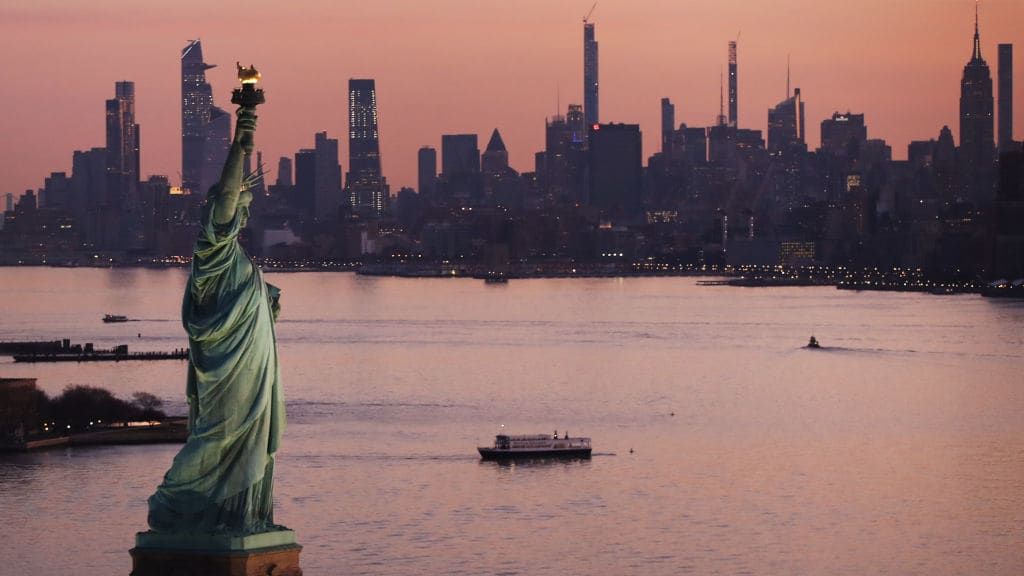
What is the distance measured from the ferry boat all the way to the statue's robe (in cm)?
2262

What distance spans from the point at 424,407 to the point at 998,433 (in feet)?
35.0

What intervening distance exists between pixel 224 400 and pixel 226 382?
0.08 m

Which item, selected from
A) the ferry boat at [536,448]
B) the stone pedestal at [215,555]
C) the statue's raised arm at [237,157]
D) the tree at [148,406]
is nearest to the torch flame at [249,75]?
the statue's raised arm at [237,157]

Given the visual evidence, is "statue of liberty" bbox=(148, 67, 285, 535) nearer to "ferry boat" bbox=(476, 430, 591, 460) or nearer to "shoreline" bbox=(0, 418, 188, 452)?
"ferry boat" bbox=(476, 430, 591, 460)

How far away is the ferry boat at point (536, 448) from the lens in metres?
32.3

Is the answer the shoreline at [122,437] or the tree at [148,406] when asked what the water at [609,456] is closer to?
the shoreline at [122,437]

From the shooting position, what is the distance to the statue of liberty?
376 inches

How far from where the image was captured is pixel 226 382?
31.6ft

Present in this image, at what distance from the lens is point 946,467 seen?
3141 cm

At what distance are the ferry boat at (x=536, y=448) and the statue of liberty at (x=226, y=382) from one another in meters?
22.6

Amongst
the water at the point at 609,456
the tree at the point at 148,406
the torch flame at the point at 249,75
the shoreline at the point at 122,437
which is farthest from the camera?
the tree at the point at 148,406

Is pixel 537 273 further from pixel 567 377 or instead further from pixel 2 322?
pixel 567 377

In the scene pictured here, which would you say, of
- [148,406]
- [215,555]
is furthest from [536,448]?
[215,555]

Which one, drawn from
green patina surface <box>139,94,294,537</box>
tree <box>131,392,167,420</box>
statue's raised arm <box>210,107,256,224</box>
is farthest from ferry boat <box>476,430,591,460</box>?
statue's raised arm <box>210,107,256,224</box>
